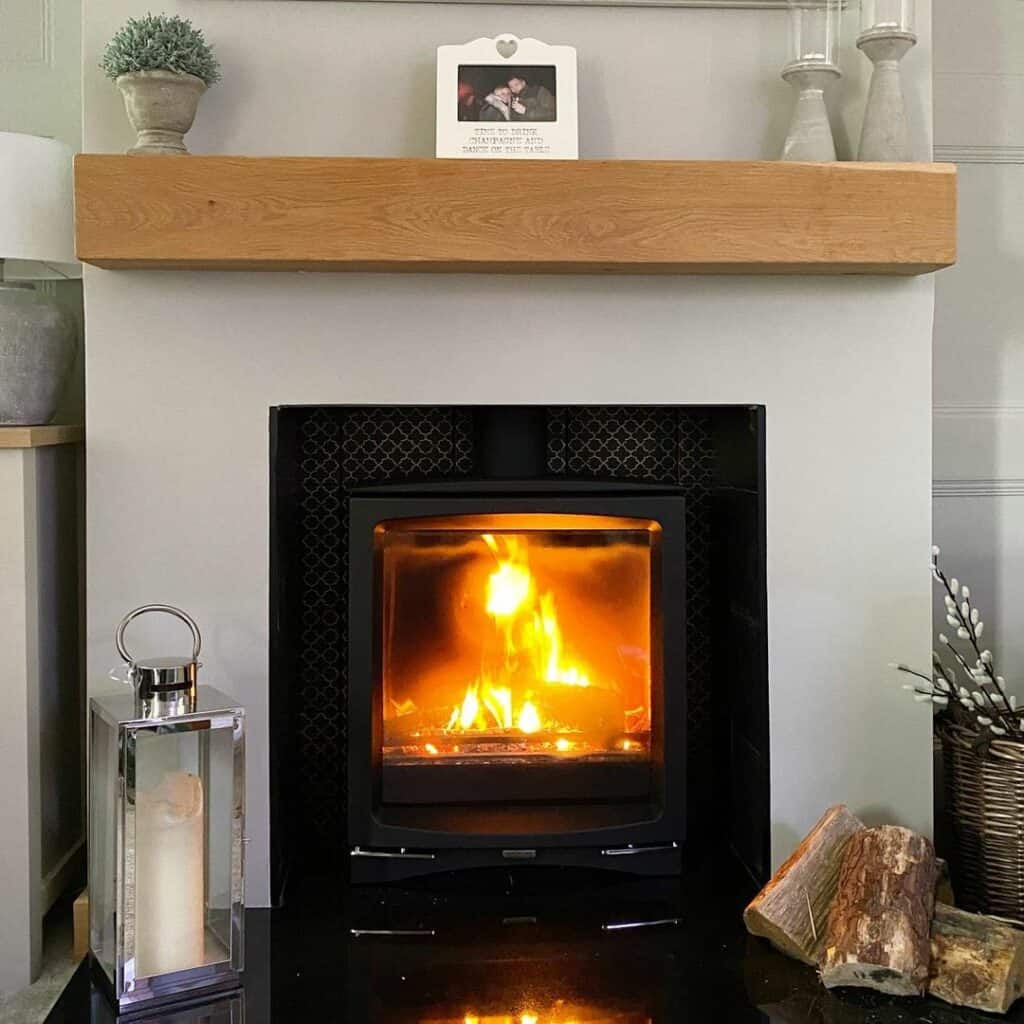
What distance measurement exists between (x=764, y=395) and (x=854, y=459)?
0.19 m

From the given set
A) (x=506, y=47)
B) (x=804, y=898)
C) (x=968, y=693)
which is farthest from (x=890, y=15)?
(x=804, y=898)

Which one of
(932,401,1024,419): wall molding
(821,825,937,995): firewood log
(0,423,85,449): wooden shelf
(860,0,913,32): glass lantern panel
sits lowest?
(821,825,937,995): firewood log

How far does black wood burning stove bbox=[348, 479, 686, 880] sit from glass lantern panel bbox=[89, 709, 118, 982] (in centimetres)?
40

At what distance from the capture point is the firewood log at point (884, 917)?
5.52ft

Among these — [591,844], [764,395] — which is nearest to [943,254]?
[764,395]

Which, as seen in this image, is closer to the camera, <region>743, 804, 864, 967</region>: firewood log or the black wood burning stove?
<region>743, 804, 864, 967</region>: firewood log

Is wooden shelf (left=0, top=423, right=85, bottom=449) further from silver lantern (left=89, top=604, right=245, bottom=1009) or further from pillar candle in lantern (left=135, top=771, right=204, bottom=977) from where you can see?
pillar candle in lantern (left=135, top=771, right=204, bottom=977)

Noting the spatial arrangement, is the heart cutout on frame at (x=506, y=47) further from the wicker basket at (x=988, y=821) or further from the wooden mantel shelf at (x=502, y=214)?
the wicker basket at (x=988, y=821)

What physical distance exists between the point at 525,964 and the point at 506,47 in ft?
4.73

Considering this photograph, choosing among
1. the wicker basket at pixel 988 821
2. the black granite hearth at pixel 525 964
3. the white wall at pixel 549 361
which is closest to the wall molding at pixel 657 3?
the white wall at pixel 549 361

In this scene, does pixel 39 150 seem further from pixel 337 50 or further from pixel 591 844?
pixel 591 844

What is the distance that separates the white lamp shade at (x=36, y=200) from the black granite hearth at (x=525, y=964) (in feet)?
3.71

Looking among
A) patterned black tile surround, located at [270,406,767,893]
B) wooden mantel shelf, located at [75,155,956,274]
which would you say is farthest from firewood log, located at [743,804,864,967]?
Answer: wooden mantel shelf, located at [75,155,956,274]

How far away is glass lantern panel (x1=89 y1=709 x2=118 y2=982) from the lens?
5.57 feet
